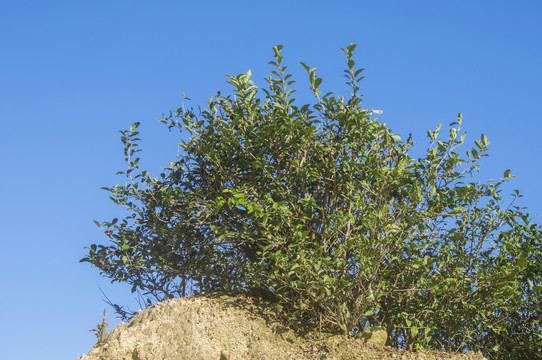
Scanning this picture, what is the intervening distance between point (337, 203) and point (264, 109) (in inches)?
83.7

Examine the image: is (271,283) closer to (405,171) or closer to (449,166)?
(405,171)

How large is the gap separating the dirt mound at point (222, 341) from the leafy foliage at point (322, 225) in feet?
1.27

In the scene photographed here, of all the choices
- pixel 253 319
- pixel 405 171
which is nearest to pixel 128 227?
pixel 253 319

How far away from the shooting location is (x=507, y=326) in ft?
33.2

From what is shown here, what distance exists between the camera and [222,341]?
797cm

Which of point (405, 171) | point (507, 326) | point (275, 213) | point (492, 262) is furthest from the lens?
point (507, 326)

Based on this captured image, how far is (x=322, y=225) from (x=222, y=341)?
94.9 inches

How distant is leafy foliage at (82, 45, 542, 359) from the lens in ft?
25.8

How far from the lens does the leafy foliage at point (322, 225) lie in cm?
787

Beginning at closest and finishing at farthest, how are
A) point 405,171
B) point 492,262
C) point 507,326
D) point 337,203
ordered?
point 405,171
point 337,203
point 492,262
point 507,326

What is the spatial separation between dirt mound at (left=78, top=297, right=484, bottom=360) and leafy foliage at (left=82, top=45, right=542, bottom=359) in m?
0.39

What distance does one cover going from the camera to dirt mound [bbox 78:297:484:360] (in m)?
7.84

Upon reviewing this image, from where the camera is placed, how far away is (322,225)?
844cm

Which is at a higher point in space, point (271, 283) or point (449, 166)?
point (449, 166)
